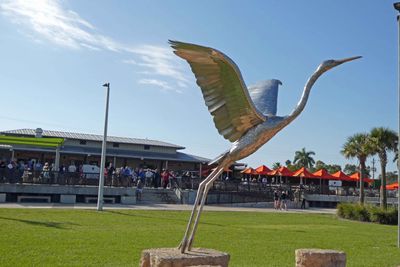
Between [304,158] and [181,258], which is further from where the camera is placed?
[304,158]

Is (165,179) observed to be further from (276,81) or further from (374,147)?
(276,81)

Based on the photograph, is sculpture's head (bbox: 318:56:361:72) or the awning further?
Answer: the awning

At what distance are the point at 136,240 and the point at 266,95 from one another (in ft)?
22.6

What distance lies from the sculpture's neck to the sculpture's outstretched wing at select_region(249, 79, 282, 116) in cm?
38

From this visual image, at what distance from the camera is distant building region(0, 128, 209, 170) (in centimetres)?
4197

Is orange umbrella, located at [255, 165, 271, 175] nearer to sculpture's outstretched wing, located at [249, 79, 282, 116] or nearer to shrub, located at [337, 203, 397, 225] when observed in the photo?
shrub, located at [337, 203, 397, 225]

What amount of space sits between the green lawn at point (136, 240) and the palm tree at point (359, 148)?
52.7 ft

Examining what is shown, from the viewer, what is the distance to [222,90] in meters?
7.68

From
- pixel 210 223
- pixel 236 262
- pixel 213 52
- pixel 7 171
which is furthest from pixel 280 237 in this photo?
pixel 7 171

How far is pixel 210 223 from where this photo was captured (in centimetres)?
1997

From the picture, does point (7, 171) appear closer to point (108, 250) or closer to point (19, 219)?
point (19, 219)

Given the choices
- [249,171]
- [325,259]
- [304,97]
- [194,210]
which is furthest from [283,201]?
[194,210]

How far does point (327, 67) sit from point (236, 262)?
Result: 199 inches

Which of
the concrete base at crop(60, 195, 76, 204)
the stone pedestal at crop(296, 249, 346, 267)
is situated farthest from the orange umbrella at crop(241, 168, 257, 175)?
the stone pedestal at crop(296, 249, 346, 267)
